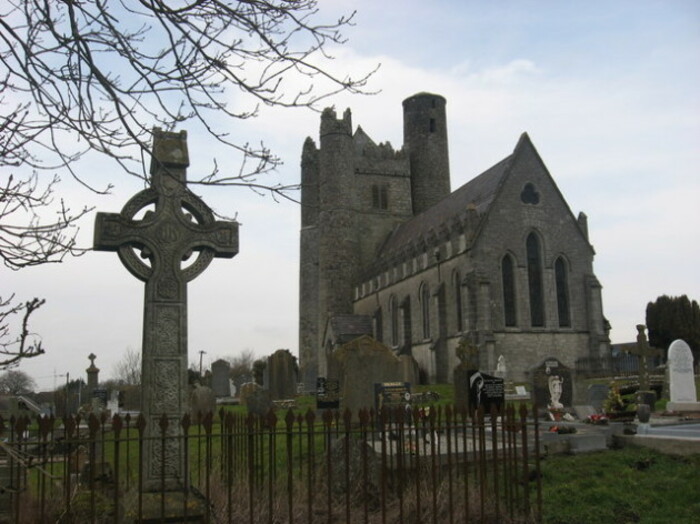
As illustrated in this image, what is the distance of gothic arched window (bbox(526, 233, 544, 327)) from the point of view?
32.0 meters

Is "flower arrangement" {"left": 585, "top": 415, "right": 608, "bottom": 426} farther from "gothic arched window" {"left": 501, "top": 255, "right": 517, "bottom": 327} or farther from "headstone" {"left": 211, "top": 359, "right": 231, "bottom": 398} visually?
"headstone" {"left": 211, "top": 359, "right": 231, "bottom": 398}

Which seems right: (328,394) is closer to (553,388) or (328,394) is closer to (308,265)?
(553,388)

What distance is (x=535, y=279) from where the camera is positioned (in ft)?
107

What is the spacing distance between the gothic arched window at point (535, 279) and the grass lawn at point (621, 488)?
2137 centimetres

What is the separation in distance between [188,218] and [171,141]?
2.45 ft

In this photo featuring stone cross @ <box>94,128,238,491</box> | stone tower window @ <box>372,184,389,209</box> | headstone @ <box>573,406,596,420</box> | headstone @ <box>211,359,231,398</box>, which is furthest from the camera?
stone tower window @ <box>372,184,389,209</box>

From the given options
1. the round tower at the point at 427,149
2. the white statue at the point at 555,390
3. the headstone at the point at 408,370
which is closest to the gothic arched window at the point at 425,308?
the headstone at the point at 408,370

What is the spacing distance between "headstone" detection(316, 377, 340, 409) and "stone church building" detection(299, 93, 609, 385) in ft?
25.7

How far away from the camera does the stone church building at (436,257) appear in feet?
104

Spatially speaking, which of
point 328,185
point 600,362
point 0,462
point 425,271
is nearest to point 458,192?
point 425,271

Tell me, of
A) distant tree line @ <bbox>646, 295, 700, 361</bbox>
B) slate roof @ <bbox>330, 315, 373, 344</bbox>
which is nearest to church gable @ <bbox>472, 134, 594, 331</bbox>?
slate roof @ <bbox>330, 315, 373, 344</bbox>

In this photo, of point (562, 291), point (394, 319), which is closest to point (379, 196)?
point (394, 319)

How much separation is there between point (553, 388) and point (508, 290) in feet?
43.9

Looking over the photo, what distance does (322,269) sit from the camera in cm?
4756
